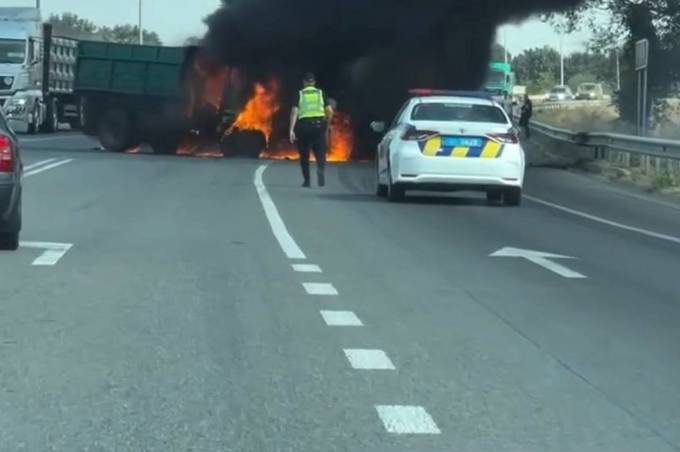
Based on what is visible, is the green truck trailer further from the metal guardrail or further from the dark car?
the dark car

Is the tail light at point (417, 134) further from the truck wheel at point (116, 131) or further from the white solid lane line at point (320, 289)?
the truck wheel at point (116, 131)

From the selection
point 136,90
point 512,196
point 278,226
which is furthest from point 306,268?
point 136,90

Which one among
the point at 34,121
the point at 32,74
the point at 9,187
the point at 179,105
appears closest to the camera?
the point at 9,187

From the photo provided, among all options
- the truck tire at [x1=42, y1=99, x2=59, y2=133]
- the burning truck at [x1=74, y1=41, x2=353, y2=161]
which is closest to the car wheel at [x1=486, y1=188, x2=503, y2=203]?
the burning truck at [x1=74, y1=41, x2=353, y2=161]

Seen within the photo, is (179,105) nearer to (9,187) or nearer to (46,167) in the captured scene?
(46,167)

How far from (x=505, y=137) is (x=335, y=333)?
1217 cm

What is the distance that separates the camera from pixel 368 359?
9.48 metres

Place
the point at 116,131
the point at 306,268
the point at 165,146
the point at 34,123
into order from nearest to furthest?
the point at 306,268 < the point at 116,131 < the point at 165,146 < the point at 34,123

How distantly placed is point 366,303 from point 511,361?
255 cm

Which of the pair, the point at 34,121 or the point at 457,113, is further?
the point at 34,121

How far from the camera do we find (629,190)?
28.8m

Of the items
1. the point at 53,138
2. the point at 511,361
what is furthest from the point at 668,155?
the point at 53,138

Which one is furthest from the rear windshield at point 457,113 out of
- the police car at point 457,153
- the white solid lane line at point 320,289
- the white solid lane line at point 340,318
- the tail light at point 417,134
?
the white solid lane line at point 340,318

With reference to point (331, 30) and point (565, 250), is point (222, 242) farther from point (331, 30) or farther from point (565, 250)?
point (331, 30)
